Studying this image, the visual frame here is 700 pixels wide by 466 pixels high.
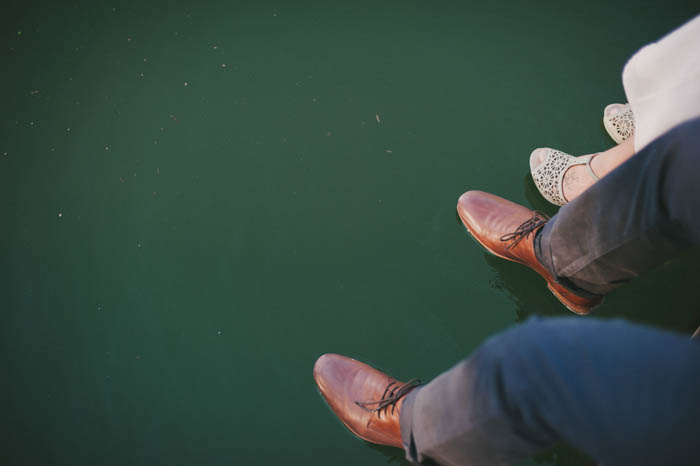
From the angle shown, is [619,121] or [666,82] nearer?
[666,82]

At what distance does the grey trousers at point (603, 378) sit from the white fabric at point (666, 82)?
0.52ft

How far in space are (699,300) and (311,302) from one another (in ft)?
3.08

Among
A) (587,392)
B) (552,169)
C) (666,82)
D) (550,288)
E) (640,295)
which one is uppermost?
(666,82)

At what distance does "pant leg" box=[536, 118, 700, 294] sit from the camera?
65 cm

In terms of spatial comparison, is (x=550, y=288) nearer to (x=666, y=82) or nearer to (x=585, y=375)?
(x=666, y=82)

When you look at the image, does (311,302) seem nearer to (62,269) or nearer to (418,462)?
(418,462)

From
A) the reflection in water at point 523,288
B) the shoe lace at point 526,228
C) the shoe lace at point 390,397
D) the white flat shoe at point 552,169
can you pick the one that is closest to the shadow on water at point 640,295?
the reflection in water at point 523,288

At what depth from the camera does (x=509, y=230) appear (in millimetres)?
1036

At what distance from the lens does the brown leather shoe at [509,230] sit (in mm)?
985

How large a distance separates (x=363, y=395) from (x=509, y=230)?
498mm

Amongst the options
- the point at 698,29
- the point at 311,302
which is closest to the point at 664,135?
the point at 698,29

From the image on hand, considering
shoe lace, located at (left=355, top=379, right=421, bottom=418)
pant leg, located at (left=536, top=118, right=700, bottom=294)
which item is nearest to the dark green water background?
shoe lace, located at (left=355, top=379, right=421, bottom=418)

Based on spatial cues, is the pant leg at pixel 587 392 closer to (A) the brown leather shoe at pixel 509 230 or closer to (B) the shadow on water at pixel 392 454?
(B) the shadow on water at pixel 392 454

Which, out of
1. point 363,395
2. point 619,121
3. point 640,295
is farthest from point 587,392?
point 619,121
